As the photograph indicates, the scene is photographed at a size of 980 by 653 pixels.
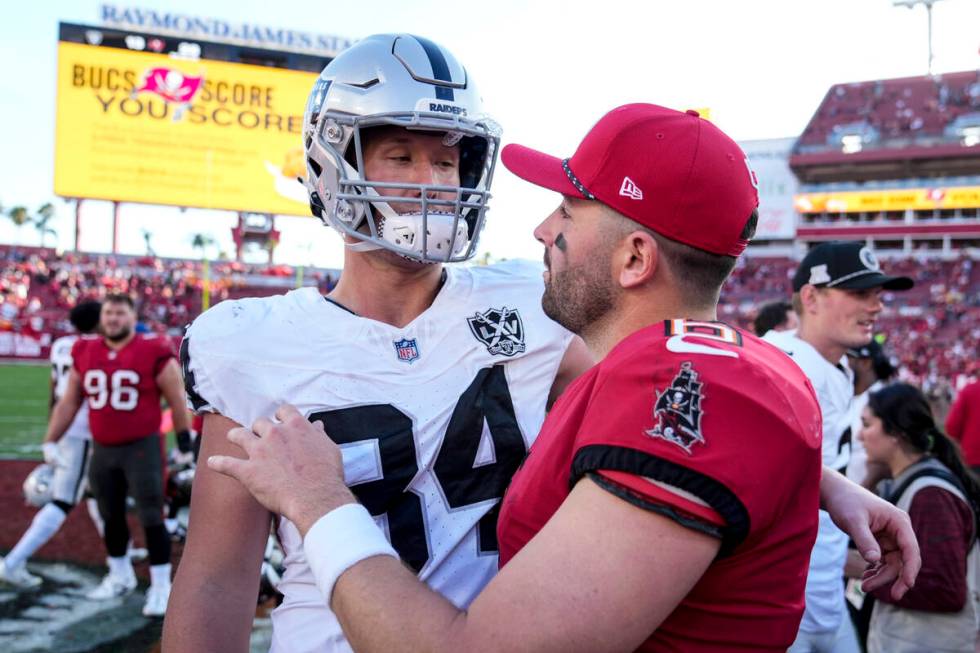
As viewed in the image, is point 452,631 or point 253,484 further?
point 253,484

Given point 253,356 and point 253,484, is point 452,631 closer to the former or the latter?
point 253,484

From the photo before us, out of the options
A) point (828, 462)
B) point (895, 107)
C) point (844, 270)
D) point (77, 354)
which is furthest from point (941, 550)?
point (895, 107)

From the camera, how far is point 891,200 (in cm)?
4175

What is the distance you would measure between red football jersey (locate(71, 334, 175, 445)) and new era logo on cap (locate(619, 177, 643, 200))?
4.87 metres

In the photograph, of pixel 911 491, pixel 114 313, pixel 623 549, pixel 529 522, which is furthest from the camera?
pixel 114 313

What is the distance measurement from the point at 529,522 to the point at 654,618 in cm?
27

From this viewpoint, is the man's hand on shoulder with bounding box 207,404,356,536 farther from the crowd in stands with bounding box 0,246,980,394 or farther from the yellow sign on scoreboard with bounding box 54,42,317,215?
the yellow sign on scoreboard with bounding box 54,42,317,215

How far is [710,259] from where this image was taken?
1.44 meters

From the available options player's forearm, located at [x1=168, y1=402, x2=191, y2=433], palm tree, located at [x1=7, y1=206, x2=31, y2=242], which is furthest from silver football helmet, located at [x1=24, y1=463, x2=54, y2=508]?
palm tree, located at [x1=7, y1=206, x2=31, y2=242]

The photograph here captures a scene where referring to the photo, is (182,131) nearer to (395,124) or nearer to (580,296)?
(395,124)

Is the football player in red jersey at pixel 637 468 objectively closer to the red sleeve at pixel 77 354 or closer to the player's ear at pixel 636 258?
the player's ear at pixel 636 258

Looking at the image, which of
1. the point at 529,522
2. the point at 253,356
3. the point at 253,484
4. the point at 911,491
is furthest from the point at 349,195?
the point at 911,491

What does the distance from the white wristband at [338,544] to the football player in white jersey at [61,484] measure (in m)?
5.21

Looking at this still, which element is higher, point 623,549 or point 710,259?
point 710,259
